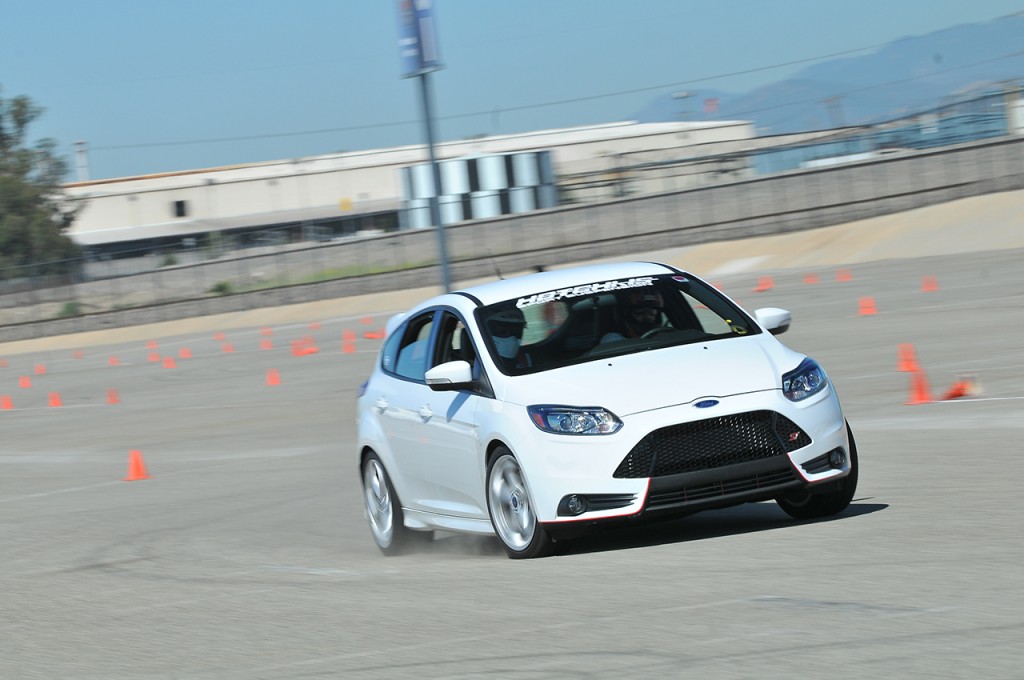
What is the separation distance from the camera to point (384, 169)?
98.3 meters

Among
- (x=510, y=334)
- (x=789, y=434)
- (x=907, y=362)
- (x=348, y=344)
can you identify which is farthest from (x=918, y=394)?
(x=348, y=344)

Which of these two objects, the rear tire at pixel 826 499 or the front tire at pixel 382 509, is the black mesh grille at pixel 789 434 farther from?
the front tire at pixel 382 509

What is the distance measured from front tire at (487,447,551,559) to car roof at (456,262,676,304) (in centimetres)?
125

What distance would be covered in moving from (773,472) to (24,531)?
6668 mm

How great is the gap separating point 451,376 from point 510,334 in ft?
1.65

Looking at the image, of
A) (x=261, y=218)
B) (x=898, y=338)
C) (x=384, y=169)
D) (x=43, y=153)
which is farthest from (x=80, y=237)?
(x=898, y=338)

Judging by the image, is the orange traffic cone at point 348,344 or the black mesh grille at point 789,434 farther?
the orange traffic cone at point 348,344

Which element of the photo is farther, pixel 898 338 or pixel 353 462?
pixel 898 338

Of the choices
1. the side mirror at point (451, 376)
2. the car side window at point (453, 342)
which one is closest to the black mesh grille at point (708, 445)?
the side mirror at point (451, 376)

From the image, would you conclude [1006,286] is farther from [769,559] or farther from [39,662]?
[39,662]

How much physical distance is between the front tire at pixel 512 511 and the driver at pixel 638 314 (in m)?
0.99

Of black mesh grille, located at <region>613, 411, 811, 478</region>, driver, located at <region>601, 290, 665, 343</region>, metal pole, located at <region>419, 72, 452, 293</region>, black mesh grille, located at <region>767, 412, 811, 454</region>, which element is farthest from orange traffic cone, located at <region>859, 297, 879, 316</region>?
black mesh grille, located at <region>613, 411, 811, 478</region>

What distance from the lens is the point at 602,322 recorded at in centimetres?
873

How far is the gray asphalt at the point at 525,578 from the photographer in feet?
17.6
